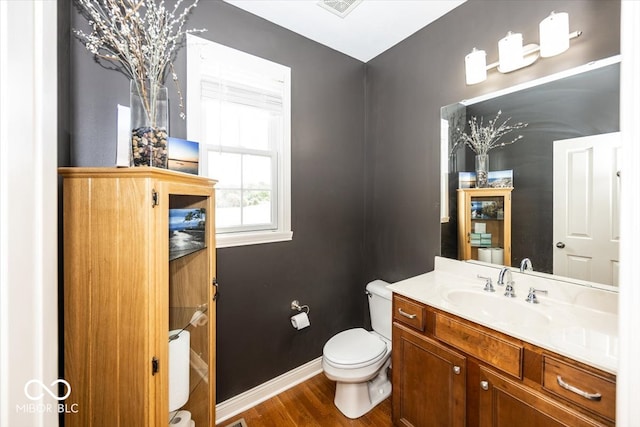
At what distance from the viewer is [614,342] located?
0.96 metres

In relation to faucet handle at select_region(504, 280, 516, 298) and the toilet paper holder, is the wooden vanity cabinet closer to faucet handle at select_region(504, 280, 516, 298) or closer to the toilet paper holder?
faucet handle at select_region(504, 280, 516, 298)

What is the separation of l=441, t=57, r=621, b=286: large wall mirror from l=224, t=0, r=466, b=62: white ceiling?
716mm

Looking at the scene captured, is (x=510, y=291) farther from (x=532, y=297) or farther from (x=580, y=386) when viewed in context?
(x=580, y=386)

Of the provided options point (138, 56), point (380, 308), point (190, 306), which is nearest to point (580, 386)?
point (380, 308)

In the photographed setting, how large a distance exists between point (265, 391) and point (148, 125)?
1.85 metres

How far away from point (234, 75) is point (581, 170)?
2.04m

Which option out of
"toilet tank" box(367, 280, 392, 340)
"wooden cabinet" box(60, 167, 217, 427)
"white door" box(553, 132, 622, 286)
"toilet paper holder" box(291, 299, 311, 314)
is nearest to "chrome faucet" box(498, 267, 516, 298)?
"white door" box(553, 132, 622, 286)

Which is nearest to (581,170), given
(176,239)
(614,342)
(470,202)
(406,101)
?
(470,202)

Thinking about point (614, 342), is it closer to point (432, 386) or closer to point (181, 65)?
point (432, 386)

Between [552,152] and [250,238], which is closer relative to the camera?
[552,152]

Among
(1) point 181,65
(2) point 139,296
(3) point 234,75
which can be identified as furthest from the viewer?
(3) point 234,75

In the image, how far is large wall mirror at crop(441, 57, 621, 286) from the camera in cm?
121

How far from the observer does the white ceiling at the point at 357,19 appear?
1.70m

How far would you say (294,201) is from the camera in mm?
2012
